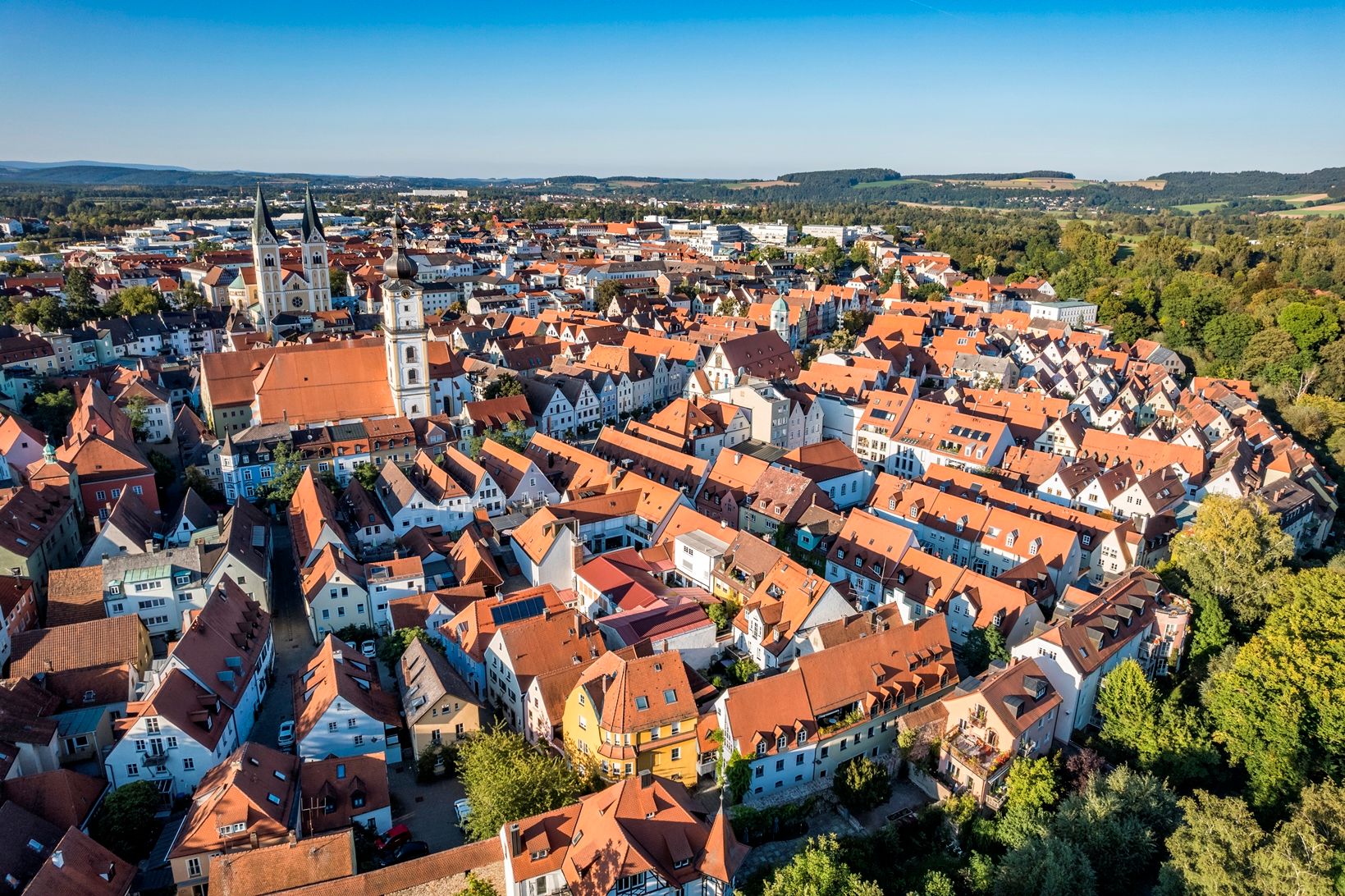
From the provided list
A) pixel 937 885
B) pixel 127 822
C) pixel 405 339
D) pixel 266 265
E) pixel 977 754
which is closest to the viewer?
pixel 937 885

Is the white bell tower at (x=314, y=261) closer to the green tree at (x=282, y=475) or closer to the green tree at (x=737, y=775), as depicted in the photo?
the green tree at (x=282, y=475)

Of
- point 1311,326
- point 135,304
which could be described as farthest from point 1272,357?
point 135,304

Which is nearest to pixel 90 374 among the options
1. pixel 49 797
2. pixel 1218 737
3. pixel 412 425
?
pixel 412 425

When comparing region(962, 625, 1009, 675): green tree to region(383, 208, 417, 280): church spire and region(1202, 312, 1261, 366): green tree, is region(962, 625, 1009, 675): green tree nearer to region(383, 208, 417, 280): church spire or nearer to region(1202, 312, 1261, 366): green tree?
region(383, 208, 417, 280): church spire

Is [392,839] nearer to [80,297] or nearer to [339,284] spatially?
[80,297]

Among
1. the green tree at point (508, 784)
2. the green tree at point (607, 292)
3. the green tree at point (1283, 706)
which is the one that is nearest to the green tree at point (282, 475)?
the green tree at point (508, 784)

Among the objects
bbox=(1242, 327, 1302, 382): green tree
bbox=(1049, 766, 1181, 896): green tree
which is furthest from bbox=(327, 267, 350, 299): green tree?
bbox=(1049, 766, 1181, 896): green tree
